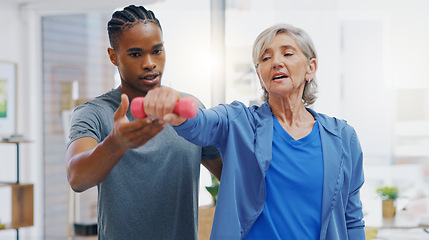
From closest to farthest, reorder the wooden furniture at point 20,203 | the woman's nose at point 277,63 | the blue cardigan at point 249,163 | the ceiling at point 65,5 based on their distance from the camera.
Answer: the blue cardigan at point 249,163 → the woman's nose at point 277,63 → the wooden furniture at point 20,203 → the ceiling at point 65,5

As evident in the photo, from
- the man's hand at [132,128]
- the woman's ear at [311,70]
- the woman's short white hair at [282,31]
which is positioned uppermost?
the woman's short white hair at [282,31]

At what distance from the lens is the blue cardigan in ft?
3.72

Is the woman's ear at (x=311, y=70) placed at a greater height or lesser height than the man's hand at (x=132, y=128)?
greater

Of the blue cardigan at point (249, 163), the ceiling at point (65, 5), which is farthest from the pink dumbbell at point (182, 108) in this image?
the ceiling at point (65, 5)

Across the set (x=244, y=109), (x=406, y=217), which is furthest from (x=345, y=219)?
(x=406, y=217)

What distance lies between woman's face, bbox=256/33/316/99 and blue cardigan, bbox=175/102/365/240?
2.7 inches

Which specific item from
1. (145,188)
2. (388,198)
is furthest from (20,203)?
(145,188)

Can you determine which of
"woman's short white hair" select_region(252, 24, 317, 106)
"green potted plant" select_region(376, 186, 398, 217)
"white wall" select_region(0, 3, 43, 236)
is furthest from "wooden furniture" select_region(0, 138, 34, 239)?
"woman's short white hair" select_region(252, 24, 317, 106)

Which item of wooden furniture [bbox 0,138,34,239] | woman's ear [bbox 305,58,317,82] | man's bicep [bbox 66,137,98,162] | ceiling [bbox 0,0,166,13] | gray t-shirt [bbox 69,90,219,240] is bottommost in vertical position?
wooden furniture [bbox 0,138,34,239]

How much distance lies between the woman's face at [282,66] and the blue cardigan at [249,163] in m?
0.07

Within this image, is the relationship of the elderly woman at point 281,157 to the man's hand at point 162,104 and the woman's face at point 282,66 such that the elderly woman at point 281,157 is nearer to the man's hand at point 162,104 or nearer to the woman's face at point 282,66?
the woman's face at point 282,66

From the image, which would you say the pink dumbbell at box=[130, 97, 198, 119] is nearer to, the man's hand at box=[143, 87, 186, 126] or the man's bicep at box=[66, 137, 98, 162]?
the man's hand at box=[143, 87, 186, 126]

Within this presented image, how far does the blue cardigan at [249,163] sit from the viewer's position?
44.7 inches

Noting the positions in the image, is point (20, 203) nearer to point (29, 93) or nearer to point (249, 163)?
point (29, 93)
